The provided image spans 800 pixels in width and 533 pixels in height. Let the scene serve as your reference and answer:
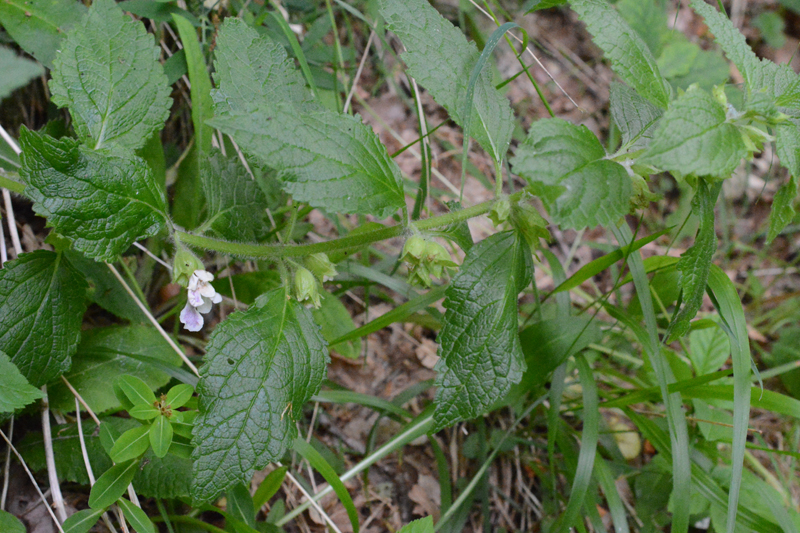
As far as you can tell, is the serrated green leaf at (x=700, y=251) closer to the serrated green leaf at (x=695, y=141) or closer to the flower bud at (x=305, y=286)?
the serrated green leaf at (x=695, y=141)

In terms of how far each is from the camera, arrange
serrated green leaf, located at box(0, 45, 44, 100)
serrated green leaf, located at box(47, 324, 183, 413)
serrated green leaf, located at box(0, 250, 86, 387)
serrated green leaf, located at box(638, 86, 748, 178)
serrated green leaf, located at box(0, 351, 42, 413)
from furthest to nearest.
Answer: serrated green leaf, located at box(47, 324, 183, 413)
serrated green leaf, located at box(0, 250, 86, 387)
serrated green leaf, located at box(0, 351, 42, 413)
serrated green leaf, located at box(638, 86, 748, 178)
serrated green leaf, located at box(0, 45, 44, 100)

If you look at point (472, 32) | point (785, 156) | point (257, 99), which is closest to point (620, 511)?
point (785, 156)

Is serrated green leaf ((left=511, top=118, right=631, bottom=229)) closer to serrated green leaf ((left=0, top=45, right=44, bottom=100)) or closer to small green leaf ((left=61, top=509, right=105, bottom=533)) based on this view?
serrated green leaf ((left=0, top=45, right=44, bottom=100))

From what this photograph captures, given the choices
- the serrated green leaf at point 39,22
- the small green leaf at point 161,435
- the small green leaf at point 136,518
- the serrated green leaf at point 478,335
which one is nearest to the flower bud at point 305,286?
the serrated green leaf at point 478,335

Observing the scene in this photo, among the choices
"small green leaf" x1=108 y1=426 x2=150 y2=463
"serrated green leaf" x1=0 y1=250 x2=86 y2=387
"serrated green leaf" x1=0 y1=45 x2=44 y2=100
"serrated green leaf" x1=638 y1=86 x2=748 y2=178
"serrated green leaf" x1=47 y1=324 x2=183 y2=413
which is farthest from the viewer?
"serrated green leaf" x1=47 y1=324 x2=183 y2=413

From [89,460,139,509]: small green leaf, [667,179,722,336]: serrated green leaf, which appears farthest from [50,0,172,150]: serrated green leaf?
[667,179,722,336]: serrated green leaf

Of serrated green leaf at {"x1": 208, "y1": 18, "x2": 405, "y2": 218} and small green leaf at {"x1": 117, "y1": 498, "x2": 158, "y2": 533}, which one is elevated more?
serrated green leaf at {"x1": 208, "y1": 18, "x2": 405, "y2": 218}

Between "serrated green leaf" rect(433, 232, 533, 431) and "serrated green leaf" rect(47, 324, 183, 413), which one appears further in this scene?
"serrated green leaf" rect(47, 324, 183, 413)

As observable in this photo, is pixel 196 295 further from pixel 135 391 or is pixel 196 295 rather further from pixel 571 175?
pixel 571 175
